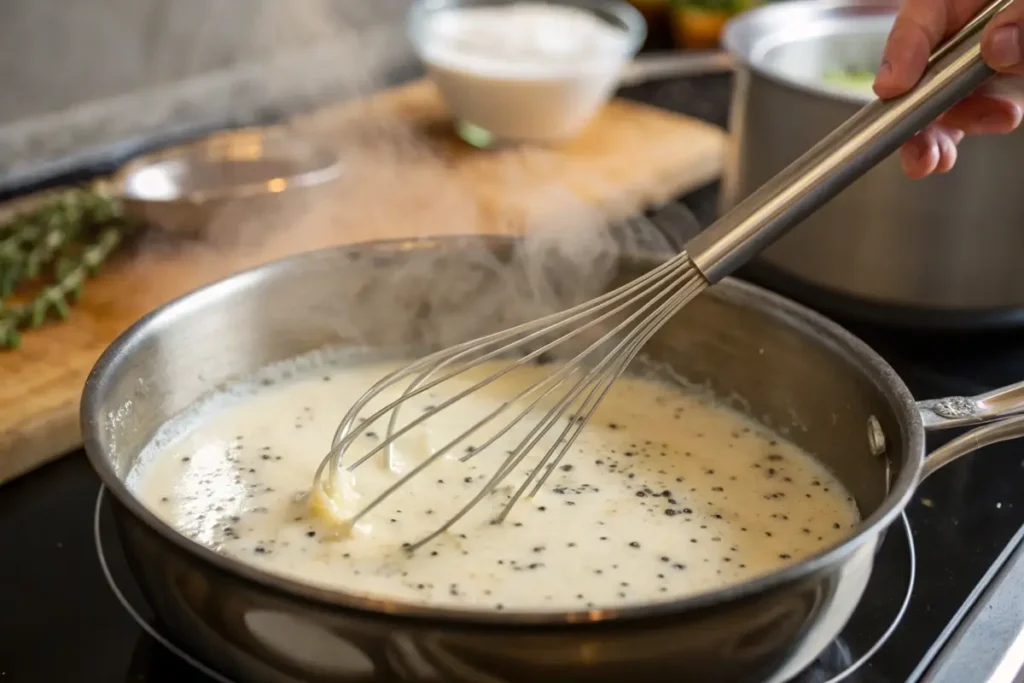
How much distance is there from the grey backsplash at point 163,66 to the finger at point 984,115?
916 mm

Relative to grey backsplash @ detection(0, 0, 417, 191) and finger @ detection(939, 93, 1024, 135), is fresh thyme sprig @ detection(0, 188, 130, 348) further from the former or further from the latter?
finger @ detection(939, 93, 1024, 135)

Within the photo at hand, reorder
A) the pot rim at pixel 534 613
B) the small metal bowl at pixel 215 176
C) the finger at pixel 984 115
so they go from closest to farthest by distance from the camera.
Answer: the pot rim at pixel 534 613 < the finger at pixel 984 115 < the small metal bowl at pixel 215 176

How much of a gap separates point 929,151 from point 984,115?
0.06 m

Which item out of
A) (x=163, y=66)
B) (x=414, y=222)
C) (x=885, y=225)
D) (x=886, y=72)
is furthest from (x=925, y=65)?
(x=163, y=66)

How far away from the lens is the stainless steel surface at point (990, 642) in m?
0.66

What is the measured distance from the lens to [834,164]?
68 cm

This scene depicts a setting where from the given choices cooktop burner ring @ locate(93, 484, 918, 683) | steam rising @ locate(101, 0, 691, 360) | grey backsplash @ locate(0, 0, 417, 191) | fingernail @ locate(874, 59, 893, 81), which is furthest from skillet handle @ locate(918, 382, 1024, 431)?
grey backsplash @ locate(0, 0, 417, 191)

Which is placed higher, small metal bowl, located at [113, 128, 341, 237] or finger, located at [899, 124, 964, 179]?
finger, located at [899, 124, 964, 179]

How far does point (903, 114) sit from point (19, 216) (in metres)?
0.90

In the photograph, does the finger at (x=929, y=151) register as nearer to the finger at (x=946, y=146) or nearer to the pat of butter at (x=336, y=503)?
the finger at (x=946, y=146)

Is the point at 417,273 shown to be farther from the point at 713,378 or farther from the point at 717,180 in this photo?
the point at 717,180

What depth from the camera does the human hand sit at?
2.18ft

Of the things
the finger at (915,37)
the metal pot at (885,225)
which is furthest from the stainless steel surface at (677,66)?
the finger at (915,37)

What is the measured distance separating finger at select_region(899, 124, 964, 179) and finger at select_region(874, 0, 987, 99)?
0.12 meters
